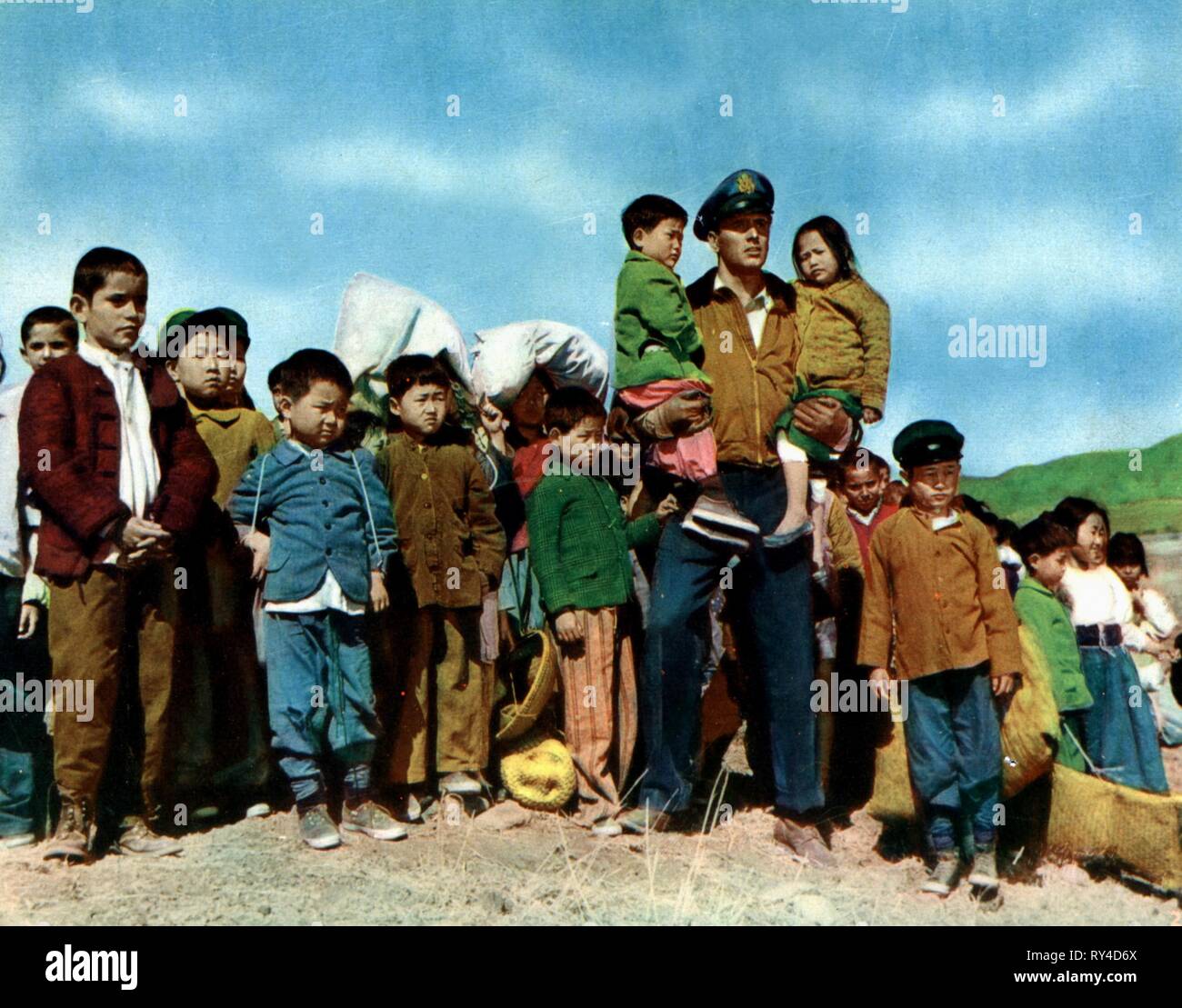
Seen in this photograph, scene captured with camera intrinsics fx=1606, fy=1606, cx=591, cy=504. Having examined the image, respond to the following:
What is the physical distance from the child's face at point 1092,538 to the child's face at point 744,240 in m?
1.90

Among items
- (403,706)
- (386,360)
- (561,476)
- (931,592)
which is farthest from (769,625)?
(386,360)

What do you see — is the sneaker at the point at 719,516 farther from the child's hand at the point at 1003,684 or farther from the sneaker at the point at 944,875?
the sneaker at the point at 944,875

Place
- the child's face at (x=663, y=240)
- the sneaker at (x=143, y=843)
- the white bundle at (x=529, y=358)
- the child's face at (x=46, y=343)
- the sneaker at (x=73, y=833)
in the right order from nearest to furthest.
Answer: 1. the sneaker at (x=73, y=833)
2. the sneaker at (x=143, y=843)
3. the child's face at (x=663, y=240)
4. the child's face at (x=46, y=343)
5. the white bundle at (x=529, y=358)

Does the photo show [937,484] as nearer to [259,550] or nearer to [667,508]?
[667,508]

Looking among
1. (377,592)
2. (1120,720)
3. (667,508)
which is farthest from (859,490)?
(377,592)

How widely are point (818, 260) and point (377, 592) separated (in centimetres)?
218

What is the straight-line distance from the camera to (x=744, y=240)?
6312 millimetres

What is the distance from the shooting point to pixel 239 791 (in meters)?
6.30

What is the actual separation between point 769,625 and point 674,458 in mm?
745

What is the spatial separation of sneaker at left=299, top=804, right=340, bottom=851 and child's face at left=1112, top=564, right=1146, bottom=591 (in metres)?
3.91

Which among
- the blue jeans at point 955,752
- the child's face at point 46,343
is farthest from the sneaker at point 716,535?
the child's face at point 46,343

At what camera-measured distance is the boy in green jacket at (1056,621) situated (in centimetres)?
648

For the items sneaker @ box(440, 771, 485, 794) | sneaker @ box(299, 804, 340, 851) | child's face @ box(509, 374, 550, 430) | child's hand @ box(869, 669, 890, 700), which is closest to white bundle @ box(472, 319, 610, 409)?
child's face @ box(509, 374, 550, 430)
